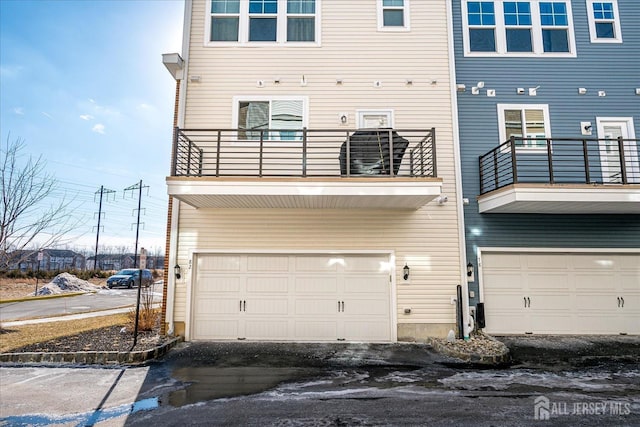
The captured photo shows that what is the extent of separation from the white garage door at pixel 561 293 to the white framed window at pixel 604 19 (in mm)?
6372

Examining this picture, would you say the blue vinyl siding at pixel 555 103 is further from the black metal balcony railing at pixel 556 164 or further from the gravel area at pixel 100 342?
the gravel area at pixel 100 342

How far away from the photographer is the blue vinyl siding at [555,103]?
8.96 metres

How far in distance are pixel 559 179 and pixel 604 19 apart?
5208 mm

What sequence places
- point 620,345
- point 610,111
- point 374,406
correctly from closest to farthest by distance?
point 374,406
point 620,345
point 610,111

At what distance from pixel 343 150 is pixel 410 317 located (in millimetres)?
4432

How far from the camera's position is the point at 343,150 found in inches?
316

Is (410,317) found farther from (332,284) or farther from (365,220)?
(365,220)

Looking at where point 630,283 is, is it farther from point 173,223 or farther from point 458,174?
point 173,223

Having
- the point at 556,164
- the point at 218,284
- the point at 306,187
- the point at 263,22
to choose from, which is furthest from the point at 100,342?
the point at 556,164

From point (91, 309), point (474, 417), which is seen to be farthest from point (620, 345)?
point (91, 309)

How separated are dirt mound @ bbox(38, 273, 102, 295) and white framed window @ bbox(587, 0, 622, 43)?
27092 mm

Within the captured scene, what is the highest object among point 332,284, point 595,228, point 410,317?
point 595,228

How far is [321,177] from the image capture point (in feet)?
24.0

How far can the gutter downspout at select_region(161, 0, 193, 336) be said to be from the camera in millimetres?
8398
